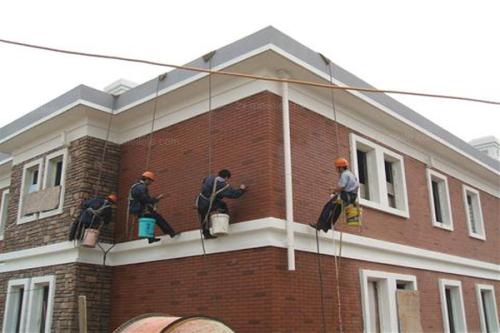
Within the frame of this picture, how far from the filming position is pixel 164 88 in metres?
11.6

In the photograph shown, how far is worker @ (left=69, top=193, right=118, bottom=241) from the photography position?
37.3 feet

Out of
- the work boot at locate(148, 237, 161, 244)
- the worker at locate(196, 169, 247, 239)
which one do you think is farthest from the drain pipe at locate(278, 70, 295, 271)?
the work boot at locate(148, 237, 161, 244)

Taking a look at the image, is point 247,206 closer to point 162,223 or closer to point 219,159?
point 219,159

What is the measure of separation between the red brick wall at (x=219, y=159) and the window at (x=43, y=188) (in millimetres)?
1529

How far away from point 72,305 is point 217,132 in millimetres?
4763

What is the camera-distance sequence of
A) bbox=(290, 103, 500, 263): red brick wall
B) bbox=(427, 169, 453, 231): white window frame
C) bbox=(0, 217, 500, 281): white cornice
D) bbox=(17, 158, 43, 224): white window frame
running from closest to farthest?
1. bbox=(0, 217, 500, 281): white cornice
2. bbox=(290, 103, 500, 263): red brick wall
3. bbox=(17, 158, 43, 224): white window frame
4. bbox=(427, 169, 453, 231): white window frame

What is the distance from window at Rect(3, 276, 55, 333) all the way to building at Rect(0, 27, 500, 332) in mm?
35

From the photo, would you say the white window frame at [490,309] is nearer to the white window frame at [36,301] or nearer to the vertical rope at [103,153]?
the vertical rope at [103,153]

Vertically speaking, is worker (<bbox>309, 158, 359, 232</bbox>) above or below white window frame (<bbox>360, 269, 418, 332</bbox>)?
above

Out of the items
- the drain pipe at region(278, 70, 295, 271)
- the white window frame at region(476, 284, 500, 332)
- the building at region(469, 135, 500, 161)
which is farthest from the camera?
the building at region(469, 135, 500, 161)

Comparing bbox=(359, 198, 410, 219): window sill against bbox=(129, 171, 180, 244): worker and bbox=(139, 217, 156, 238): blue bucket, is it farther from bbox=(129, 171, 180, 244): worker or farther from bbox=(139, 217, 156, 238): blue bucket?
bbox=(139, 217, 156, 238): blue bucket

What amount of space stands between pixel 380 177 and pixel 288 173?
3.71 metres

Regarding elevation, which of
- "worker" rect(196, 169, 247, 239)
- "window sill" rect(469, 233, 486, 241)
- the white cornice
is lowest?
the white cornice

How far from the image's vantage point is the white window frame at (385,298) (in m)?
10.9
